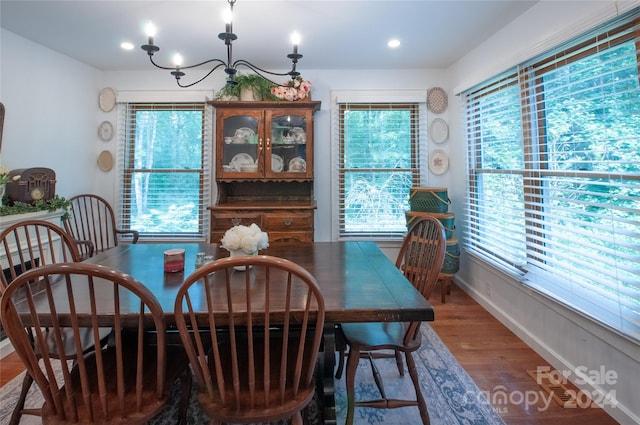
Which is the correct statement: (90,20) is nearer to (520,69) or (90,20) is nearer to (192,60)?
(192,60)

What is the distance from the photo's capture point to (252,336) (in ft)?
3.72

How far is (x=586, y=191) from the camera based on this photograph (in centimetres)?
173

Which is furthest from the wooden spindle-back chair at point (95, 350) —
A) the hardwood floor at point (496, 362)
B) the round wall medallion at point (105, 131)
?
the round wall medallion at point (105, 131)

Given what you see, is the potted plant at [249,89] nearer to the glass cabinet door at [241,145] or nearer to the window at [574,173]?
the glass cabinet door at [241,145]

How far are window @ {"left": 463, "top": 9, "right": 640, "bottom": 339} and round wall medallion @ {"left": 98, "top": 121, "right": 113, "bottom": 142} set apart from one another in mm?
4030

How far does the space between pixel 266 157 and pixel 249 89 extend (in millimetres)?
730

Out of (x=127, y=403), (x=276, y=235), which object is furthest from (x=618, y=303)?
(x=276, y=235)

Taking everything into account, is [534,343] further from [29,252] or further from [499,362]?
[29,252]

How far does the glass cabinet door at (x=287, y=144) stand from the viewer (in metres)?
3.08

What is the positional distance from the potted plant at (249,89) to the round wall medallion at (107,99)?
4.35 feet

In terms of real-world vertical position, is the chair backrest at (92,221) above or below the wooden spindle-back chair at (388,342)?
above

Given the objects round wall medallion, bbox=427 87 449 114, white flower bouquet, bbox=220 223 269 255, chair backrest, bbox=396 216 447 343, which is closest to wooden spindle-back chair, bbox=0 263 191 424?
white flower bouquet, bbox=220 223 269 255

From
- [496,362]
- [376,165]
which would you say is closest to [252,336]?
[496,362]

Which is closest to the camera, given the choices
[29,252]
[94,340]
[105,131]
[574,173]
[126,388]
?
[94,340]
